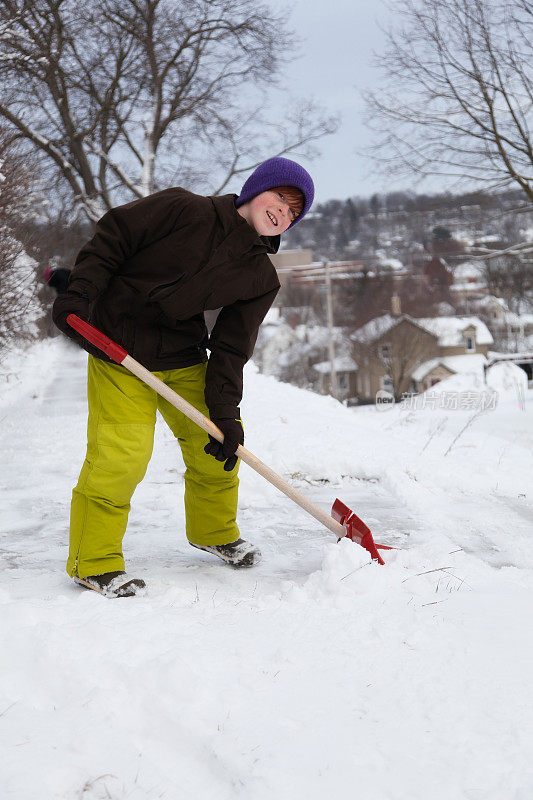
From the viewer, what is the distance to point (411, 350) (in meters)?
50.1

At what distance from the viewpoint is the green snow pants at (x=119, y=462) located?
2.46 metres

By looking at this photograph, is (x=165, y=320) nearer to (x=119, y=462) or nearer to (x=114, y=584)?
(x=119, y=462)

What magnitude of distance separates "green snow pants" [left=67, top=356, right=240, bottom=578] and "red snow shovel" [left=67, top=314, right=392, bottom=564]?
10cm

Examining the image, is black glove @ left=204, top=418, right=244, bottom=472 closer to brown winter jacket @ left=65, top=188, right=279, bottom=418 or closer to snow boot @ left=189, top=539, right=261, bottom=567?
brown winter jacket @ left=65, top=188, right=279, bottom=418

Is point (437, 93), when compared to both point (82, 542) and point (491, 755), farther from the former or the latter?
point (491, 755)

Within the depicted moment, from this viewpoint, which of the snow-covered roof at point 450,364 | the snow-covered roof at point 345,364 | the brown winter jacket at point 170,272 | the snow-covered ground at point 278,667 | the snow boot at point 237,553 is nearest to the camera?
the snow-covered ground at point 278,667

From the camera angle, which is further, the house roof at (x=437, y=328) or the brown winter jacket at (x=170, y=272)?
the house roof at (x=437, y=328)

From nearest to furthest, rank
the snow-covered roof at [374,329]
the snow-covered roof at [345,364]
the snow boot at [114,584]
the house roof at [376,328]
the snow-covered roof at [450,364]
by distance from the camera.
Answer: the snow boot at [114,584] < the snow-covered roof at [450,364] < the house roof at [376,328] < the snow-covered roof at [374,329] < the snow-covered roof at [345,364]

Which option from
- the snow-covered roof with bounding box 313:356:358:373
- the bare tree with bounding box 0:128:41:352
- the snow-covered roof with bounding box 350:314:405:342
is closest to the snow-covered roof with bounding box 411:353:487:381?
the snow-covered roof with bounding box 350:314:405:342

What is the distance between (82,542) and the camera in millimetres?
2463

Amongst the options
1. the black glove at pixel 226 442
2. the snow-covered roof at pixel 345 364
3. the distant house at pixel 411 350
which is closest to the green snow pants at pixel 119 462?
the black glove at pixel 226 442

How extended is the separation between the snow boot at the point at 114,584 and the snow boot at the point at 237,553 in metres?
0.46

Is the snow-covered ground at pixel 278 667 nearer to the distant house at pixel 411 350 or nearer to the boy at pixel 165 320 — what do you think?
the boy at pixel 165 320

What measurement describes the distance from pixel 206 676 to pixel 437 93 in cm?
866
